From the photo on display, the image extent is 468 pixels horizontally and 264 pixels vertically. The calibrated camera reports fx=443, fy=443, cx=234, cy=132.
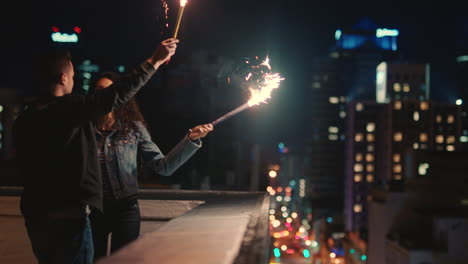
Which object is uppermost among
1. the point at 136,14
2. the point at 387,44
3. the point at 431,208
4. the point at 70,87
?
the point at 387,44

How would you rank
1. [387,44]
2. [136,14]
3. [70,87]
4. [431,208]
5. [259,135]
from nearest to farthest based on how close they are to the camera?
[70,87] → [136,14] → [259,135] → [431,208] → [387,44]

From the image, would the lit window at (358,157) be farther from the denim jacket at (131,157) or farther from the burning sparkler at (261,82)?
the denim jacket at (131,157)

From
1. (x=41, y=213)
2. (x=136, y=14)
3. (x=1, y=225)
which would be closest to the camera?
(x=41, y=213)

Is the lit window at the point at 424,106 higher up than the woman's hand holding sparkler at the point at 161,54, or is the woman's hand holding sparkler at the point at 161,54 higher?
the lit window at the point at 424,106

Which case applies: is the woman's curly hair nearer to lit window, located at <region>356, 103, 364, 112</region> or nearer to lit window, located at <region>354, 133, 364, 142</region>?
lit window, located at <region>356, 103, 364, 112</region>

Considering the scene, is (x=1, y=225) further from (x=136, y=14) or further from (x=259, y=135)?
(x=259, y=135)

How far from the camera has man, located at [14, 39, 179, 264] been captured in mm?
2967

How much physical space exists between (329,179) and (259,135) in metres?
88.1

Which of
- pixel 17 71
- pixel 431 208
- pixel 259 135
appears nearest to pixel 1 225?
pixel 17 71

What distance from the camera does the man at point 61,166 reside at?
2.97 metres

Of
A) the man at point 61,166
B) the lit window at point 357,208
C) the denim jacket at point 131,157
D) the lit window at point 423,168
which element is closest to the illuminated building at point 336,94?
the lit window at point 357,208

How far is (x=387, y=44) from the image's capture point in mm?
99562

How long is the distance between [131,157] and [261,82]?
7.17 ft

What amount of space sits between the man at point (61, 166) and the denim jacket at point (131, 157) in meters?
0.89
